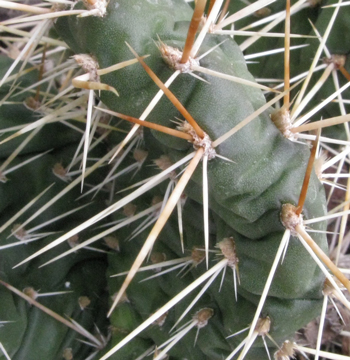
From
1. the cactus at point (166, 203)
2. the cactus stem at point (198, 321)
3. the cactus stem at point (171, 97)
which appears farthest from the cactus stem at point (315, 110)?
the cactus stem at point (198, 321)

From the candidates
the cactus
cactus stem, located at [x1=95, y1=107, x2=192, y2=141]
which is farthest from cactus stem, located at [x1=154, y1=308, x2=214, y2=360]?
cactus stem, located at [x1=95, y1=107, x2=192, y2=141]

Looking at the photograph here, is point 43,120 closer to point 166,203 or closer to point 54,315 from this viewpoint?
point 166,203

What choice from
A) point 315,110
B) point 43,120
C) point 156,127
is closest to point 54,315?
point 43,120

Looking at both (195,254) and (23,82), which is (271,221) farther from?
(23,82)

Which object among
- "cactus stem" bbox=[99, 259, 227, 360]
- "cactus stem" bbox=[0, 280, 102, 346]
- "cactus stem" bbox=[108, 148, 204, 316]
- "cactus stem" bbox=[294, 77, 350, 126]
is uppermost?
"cactus stem" bbox=[294, 77, 350, 126]

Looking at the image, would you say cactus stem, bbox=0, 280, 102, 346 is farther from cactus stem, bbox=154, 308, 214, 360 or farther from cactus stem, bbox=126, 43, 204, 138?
cactus stem, bbox=126, 43, 204, 138

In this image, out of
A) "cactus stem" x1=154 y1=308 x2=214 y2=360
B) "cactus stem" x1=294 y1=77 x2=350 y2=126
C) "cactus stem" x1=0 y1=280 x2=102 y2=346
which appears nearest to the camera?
"cactus stem" x1=294 y1=77 x2=350 y2=126

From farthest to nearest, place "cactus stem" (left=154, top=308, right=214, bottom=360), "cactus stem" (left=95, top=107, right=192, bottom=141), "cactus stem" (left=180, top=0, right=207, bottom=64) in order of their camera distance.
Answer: "cactus stem" (left=154, top=308, right=214, bottom=360)
"cactus stem" (left=95, top=107, right=192, bottom=141)
"cactus stem" (left=180, top=0, right=207, bottom=64)
